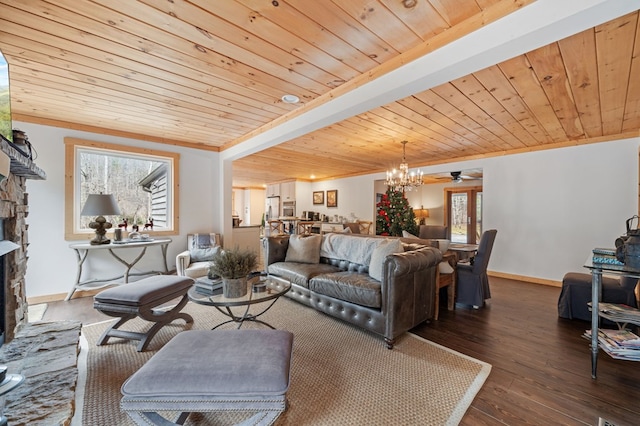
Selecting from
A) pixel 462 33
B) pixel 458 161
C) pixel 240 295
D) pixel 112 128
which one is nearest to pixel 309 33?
pixel 462 33

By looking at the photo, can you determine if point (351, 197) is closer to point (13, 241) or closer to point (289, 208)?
point (289, 208)

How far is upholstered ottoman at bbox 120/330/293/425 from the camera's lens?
115 centimetres

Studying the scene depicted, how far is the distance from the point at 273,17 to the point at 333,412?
2442 mm

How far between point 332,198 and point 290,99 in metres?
5.56

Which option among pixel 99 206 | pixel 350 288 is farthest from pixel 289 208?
pixel 350 288

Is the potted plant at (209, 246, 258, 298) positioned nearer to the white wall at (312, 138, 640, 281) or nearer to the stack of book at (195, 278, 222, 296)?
the stack of book at (195, 278, 222, 296)

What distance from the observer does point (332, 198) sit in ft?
27.5

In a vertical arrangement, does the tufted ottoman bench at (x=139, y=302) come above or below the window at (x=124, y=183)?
below

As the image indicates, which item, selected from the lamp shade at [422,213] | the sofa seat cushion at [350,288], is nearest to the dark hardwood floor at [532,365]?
the sofa seat cushion at [350,288]

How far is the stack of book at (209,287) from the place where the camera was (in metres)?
2.39

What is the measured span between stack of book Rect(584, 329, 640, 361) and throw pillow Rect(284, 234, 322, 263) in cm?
279

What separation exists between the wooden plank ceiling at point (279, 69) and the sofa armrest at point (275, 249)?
1679 mm

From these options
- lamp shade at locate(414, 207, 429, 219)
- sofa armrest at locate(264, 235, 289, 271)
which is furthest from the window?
lamp shade at locate(414, 207, 429, 219)

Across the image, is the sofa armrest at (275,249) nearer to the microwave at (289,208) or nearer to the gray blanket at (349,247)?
the gray blanket at (349,247)
